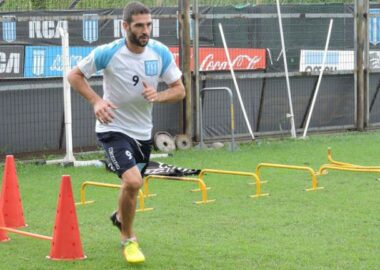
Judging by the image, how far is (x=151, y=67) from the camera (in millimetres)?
7000

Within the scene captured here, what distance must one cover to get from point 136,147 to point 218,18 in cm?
884

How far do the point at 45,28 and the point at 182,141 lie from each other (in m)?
3.00

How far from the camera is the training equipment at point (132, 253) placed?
21.5 ft

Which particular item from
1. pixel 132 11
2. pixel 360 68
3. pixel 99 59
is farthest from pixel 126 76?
pixel 360 68

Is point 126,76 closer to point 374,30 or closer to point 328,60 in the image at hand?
point 328,60

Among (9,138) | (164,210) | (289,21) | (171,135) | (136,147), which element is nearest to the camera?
(136,147)

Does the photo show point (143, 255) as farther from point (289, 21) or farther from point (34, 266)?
point (289, 21)

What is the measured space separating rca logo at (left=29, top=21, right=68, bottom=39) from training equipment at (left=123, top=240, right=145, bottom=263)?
7.30 m

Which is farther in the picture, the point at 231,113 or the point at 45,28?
the point at 231,113

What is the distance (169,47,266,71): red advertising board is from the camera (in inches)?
610

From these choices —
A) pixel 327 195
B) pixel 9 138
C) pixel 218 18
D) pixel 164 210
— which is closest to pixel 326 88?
pixel 218 18

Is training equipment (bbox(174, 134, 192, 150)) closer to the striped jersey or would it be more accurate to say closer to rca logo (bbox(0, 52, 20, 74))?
rca logo (bbox(0, 52, 20, 74))

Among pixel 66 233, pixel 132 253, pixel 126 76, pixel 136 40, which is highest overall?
pixel 136 40

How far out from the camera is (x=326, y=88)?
17.2 metres
